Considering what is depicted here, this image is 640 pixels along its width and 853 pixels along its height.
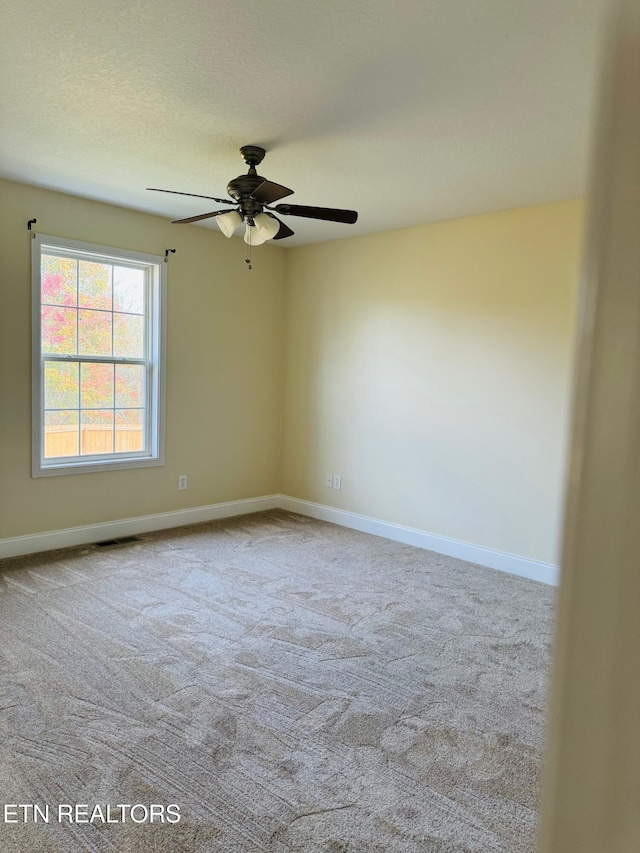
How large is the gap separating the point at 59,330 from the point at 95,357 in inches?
12.5

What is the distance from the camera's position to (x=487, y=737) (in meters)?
2.14

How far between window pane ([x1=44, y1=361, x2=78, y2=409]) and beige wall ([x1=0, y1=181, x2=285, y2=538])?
7.2 inches

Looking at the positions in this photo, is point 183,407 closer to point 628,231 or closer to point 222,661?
point 222,661

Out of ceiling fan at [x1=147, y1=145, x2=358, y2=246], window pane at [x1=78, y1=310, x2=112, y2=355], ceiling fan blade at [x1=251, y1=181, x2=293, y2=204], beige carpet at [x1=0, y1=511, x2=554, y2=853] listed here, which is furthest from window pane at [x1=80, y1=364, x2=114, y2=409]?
ceiling fan blade at [x1=251, y1=181, x2=293, y2=204]

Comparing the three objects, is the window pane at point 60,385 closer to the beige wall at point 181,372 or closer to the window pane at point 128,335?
the beige wall at point 181,372

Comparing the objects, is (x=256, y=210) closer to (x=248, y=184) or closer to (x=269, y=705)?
(x=248, y=184)

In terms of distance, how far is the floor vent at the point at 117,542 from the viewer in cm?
423

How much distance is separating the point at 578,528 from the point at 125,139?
3289 millimetres

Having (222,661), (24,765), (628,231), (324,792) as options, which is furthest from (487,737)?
(628,231)

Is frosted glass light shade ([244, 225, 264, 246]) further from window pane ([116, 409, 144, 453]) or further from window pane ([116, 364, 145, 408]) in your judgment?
window pane ([116, 409, 144, 453])

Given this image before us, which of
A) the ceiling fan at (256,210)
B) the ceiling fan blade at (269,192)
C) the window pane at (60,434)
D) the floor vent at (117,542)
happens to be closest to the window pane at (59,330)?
the window pane at (60,434)

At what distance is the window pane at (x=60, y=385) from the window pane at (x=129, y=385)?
1.14 ft

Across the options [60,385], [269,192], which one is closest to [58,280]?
[60,385]

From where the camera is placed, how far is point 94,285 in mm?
4227
